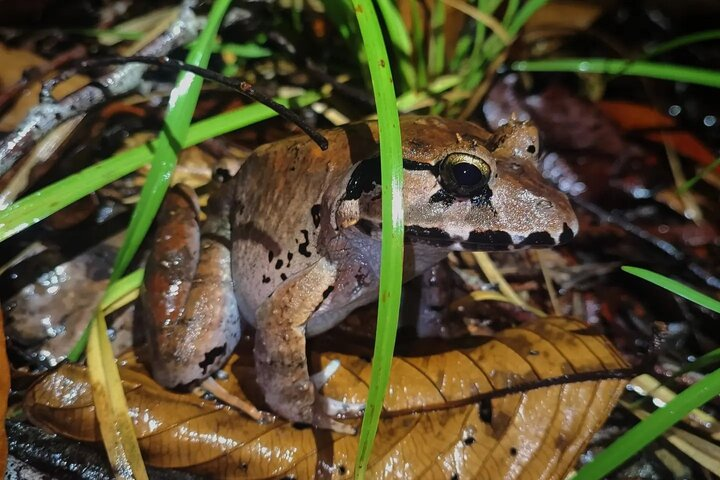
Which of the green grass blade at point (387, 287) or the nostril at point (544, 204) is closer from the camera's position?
the green grass blade at point (387, 287)

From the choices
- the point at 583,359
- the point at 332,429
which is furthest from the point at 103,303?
the point at 583,359

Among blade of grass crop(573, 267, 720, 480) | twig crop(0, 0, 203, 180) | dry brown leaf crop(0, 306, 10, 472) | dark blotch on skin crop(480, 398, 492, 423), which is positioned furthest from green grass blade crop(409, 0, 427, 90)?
dry brown leaf crop(0, 306, 10, 472)

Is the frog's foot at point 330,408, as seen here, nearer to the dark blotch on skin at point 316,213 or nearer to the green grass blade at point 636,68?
the dark blotch on skin at point 316,213

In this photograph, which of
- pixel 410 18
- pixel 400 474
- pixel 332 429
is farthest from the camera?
pixel 410 18

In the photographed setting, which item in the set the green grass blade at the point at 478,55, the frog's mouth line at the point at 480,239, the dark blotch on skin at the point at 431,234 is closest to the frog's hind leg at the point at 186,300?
the frog's mouth line at the point at 480,239

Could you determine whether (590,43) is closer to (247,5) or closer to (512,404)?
(247,5)

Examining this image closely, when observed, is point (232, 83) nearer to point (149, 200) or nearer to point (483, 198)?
point (149, 200)
